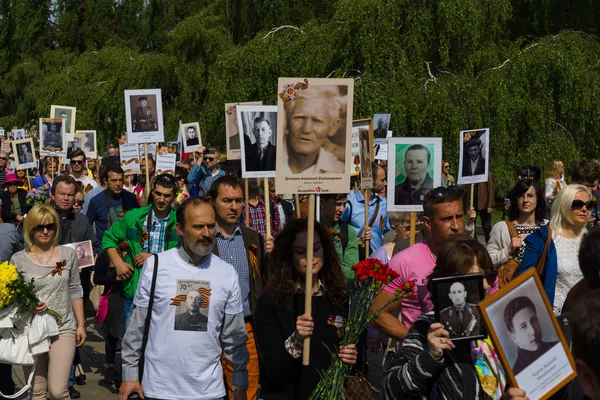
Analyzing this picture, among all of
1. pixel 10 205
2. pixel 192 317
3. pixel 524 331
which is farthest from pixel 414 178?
pixel 10 205

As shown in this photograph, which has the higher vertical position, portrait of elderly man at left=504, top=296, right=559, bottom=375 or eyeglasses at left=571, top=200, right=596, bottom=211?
eyeglasses at left=571, top=200, right=596, bottom=211

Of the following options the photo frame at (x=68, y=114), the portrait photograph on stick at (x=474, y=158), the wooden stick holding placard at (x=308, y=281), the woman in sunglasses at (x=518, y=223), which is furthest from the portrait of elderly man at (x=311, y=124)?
the photo frame at (x=68, y=114)

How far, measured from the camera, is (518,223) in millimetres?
8211

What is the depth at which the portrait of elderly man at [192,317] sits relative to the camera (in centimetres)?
502

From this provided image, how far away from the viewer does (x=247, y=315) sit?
6.52 meters

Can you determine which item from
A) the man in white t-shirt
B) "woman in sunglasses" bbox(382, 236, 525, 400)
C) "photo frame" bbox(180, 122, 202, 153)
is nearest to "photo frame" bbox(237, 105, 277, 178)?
the man in white t-shirt

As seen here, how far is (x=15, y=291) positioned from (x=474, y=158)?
224 inches

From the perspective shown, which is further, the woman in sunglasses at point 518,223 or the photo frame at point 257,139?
the photo frame at point 257,139

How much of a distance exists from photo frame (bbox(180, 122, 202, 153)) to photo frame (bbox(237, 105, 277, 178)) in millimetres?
10887

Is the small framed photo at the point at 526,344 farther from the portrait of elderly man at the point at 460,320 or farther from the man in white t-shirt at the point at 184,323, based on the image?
the man in white t-shirt at the point at 184,323

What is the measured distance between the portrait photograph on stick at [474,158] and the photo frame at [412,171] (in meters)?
2.27

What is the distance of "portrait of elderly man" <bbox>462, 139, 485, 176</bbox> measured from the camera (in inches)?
413

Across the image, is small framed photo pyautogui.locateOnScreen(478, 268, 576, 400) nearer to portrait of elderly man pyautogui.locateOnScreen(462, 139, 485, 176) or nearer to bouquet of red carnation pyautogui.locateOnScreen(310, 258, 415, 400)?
bouquet of red carnation pyautogui.locateOnScreen(310, 258, 415, 400)

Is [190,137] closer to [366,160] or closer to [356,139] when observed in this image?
[356,139]
